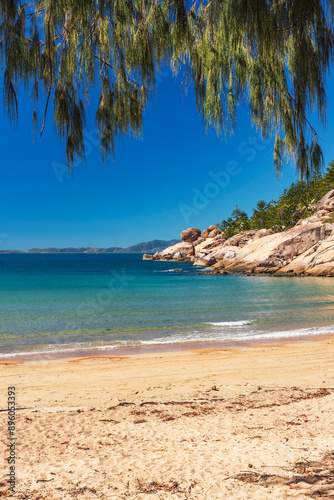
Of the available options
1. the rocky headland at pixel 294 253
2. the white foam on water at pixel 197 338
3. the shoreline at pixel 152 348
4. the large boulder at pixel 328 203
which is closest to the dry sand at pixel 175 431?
the shoreline at pixel 152 348

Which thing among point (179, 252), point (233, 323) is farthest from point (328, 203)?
point (233, 323)

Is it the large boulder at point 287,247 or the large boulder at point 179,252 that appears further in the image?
the large boulder at point 179,252

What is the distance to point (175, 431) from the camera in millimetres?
4750

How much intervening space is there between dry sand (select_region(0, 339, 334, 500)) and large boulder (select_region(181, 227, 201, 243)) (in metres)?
101

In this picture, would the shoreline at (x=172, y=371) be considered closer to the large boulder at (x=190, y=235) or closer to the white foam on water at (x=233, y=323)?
the white foam on water at (x=233, y=323)

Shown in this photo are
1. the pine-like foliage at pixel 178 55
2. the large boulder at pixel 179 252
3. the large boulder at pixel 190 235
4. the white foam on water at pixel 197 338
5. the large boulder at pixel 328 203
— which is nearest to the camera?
the pine-like foliage at pixel 178 55

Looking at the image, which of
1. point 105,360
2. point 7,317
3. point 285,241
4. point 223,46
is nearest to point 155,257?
point 285,241

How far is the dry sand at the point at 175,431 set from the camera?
321cm

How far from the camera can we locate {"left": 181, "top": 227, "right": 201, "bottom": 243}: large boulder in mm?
110625

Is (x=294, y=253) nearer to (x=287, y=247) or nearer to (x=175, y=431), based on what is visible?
(x=287, y=247)

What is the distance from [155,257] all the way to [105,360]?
10178 centimetres

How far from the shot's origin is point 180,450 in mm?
4066

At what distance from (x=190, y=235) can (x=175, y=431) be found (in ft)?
349

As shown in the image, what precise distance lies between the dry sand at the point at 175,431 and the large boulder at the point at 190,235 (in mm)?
101411
